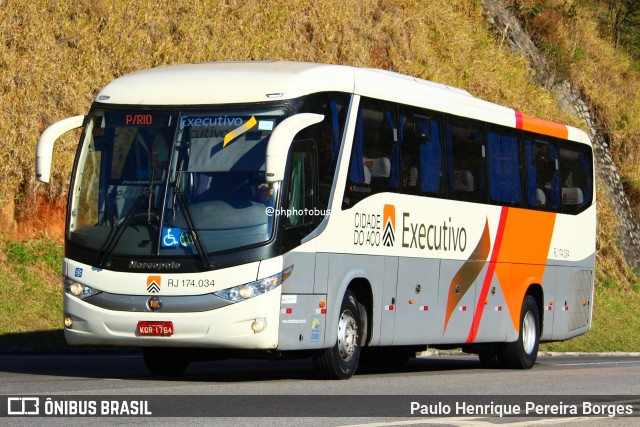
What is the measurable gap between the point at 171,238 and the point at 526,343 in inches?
348

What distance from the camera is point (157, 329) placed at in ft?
48.0

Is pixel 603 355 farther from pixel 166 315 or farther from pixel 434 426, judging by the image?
pixel 434 426

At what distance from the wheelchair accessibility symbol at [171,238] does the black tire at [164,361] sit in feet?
7.16

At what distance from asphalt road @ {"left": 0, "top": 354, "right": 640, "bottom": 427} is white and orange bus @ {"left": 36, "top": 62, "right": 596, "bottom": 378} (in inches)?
23.7

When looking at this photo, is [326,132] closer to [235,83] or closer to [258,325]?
[235,83]

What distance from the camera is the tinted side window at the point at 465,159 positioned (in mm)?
19203

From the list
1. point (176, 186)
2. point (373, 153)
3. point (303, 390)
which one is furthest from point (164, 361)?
point (373, 153)

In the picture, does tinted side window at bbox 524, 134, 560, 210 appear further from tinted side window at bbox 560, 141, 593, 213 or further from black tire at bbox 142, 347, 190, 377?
black tire at bbox 142, 347, 190, 377

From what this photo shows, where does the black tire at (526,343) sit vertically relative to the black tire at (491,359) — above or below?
above

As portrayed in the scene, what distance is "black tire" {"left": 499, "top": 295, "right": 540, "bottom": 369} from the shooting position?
21.5 metres

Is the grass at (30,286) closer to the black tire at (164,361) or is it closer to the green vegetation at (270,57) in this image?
the green vegetation at (270,57)

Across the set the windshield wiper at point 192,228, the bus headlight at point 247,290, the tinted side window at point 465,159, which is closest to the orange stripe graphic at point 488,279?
the tinted side window at point 465,159

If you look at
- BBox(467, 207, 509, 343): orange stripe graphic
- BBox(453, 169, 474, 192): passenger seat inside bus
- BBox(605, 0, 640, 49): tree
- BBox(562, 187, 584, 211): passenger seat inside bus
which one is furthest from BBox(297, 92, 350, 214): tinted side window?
BBox(605, 0, 640, 49): tree

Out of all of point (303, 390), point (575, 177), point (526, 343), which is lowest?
point (526, 343)
